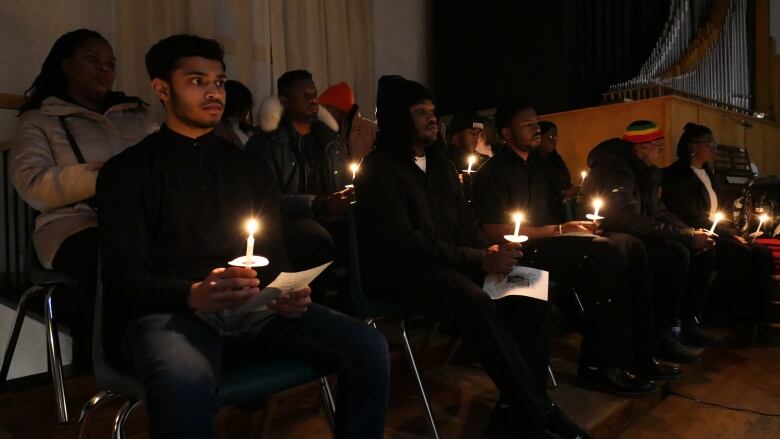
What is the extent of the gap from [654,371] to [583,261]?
2.00 feet

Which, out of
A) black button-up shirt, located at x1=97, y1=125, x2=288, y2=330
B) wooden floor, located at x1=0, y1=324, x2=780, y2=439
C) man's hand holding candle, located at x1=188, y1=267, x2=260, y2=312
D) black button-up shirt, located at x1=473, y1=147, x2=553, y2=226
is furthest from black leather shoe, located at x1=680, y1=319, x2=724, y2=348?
man's hand holding candle, located at x1=188, y1=267, x2=260, y2=312

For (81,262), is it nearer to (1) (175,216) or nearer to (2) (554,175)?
(1) (175,216)

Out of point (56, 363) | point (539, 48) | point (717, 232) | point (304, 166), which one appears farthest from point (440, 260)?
point (539, 48)

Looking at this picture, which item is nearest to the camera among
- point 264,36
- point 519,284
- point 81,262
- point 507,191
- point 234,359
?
point 234,359

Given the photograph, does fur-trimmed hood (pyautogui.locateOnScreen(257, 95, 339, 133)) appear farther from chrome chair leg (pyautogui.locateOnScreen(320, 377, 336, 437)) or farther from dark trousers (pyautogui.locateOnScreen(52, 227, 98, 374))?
chrome chair leg (pyautogui.locateOnScreen(320, 377, 336, 437))

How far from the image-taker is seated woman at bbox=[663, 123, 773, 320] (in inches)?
131

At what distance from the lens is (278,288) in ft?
3.91

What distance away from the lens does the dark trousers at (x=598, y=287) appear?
7.38ft

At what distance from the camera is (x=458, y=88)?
5375 mm

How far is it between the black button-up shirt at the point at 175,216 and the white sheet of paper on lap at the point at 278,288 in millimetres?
149

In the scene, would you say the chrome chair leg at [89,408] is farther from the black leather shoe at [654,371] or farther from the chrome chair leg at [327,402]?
the black leather shoe at [654,371]

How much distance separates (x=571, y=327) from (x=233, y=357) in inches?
92.7

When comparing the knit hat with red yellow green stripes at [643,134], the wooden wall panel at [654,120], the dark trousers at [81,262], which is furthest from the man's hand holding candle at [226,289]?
the wooden wall panel at [654,120]

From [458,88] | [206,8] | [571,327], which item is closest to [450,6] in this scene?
[458,88]
